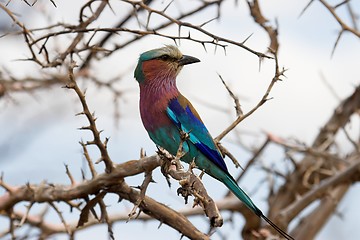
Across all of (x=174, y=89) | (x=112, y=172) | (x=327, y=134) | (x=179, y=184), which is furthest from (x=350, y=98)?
(x=179, y=184)

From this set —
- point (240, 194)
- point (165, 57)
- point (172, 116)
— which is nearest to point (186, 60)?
point (165, 57)

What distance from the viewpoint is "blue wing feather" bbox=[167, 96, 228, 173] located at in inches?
171

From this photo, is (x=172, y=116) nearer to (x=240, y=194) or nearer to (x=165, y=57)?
(x=165, y=57)

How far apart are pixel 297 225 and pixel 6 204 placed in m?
3.97

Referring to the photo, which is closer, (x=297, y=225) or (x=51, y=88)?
(x=51, y=88)

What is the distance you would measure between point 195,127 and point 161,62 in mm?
428

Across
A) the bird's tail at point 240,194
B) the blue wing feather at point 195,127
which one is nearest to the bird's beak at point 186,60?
the blue wing feather at point 195,127

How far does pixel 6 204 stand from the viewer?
4.70 metres

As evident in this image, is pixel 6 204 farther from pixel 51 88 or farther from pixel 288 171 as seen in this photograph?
pixel 288 171

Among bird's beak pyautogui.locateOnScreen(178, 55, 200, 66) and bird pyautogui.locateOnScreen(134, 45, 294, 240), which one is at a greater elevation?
bird's beak pyautogui.locateOnScreen(178, 55, 200, 66)

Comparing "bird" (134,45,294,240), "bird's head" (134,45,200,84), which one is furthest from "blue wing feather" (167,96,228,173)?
"bird's head" (134,45,200,84)

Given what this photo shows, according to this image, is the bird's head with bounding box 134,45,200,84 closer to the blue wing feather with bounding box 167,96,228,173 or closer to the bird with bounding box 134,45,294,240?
the bird with bounding box 134,45,294,240

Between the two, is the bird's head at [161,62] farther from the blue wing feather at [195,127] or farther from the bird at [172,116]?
the blue wing feather at [195,127]

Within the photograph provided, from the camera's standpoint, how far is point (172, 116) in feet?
14.3
